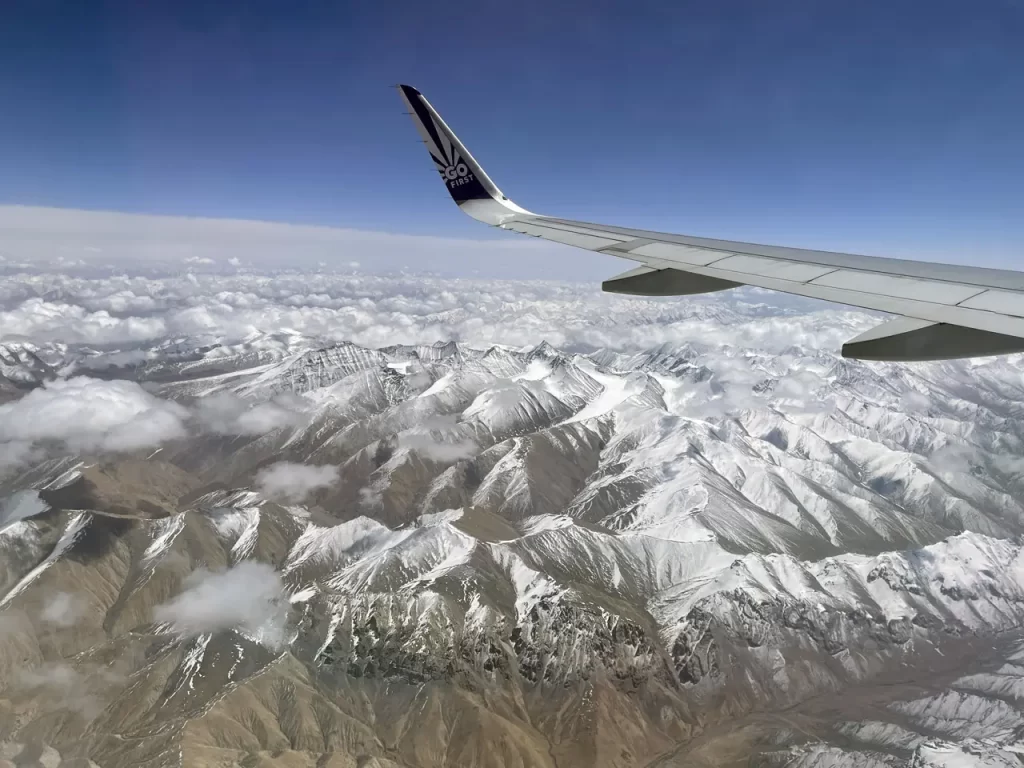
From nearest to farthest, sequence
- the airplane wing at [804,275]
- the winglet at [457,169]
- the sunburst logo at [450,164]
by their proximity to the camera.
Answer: the airplane wing at [804,275]
the winglet at [457,169]
the sunburst logo at [450,164]

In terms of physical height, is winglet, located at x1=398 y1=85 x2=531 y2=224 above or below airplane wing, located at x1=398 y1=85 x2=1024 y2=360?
above

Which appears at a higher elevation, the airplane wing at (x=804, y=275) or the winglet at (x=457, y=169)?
the winglet at (x=457, y=169)

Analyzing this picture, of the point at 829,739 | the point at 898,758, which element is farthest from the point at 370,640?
the point at 898,758

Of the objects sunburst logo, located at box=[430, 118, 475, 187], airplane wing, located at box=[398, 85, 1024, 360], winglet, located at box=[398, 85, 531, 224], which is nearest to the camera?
airplane wing, located at box=[398, 85, 1024, 360]

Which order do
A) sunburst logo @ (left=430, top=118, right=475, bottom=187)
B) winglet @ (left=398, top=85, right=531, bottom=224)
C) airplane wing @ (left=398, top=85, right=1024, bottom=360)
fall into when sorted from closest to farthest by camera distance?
1. airplane wing @ (left=398, top=85, right=1024, bottom=360)
2. winglet @ (left=398, top=85, right=531, bottom=224)
3. sunburst logo @ (left=430, top=118, right=475, bottom=187)

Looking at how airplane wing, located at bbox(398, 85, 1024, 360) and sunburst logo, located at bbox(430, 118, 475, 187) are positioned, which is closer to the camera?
airplane wing, located at bbox(398, 85, 1024, 360)

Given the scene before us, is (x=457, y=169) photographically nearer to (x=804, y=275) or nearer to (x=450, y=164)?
(x=450, y=164)

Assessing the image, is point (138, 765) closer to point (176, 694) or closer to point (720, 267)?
point (176, 694)
